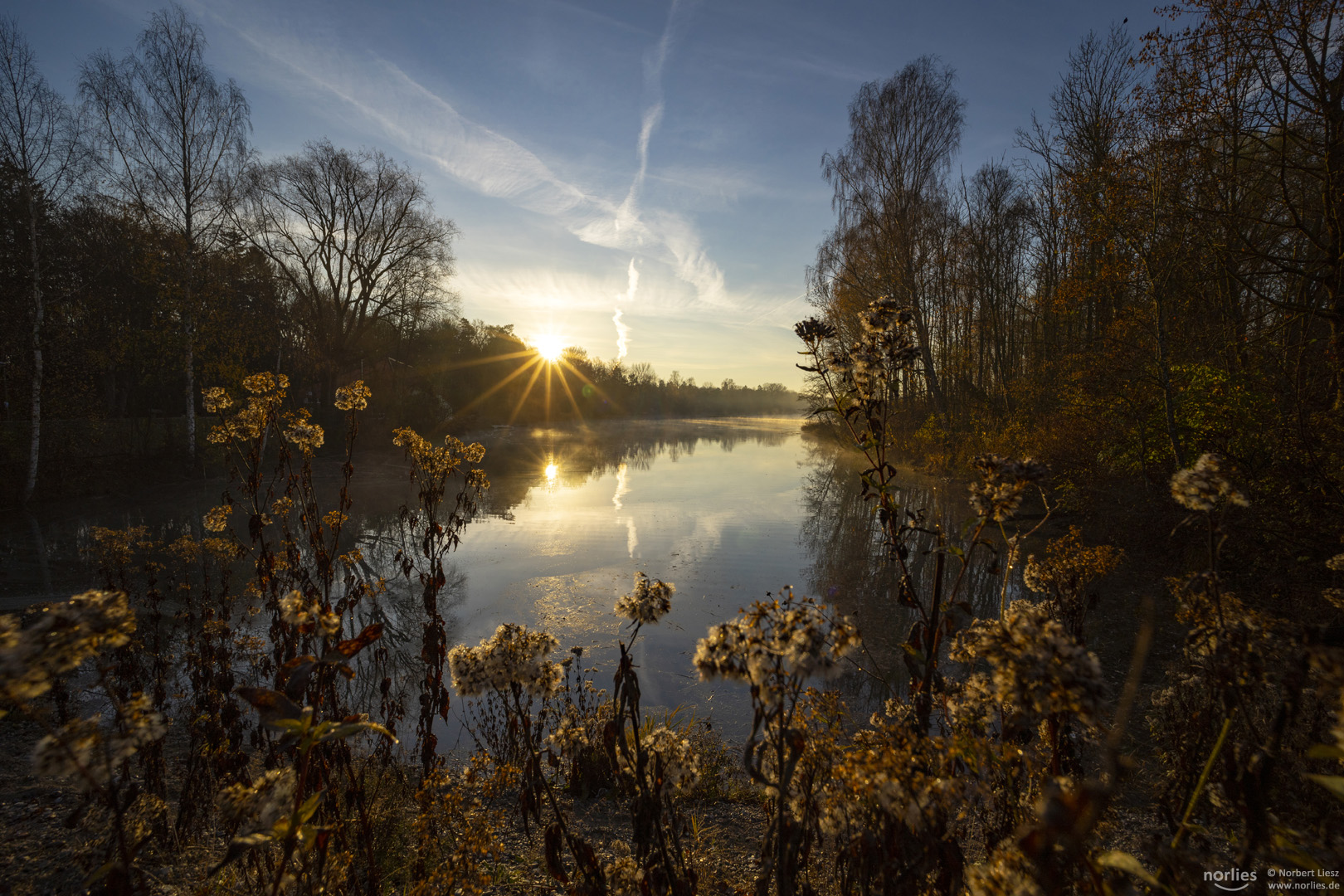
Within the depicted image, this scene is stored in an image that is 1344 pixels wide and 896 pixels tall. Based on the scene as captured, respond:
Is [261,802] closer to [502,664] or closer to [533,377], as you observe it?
[502,664]

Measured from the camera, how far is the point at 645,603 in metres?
1.98

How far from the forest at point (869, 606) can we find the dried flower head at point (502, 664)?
11 mm

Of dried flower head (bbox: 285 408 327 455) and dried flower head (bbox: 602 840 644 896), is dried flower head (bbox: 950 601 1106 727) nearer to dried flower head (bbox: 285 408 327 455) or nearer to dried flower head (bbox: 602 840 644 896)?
dried flower head (bbox: 602 840 644 896)

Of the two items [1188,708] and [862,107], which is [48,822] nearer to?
[1188,708]

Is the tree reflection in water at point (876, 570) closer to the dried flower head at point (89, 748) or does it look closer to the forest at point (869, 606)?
the forest at point (869, 606)

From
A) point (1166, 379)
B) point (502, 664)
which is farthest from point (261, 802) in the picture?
point (1166, 379)

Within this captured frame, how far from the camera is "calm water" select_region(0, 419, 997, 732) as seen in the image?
6.48 metres

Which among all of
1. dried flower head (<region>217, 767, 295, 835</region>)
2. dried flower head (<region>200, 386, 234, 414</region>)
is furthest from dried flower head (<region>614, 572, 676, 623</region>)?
dried flower head (<region>200, 386, 234, 414</region>)

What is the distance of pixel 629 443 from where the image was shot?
3011 cm

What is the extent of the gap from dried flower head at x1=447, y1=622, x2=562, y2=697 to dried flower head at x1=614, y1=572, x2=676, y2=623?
287mm

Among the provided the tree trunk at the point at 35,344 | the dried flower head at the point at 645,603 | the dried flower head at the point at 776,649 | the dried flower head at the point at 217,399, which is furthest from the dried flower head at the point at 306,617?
the tree trunk at the point at 35,344

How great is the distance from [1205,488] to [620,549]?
8819 millimetres

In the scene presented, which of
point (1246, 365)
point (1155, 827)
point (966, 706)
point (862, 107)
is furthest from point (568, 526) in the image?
point (862, 107)

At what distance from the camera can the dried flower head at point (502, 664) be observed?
1968 mm
